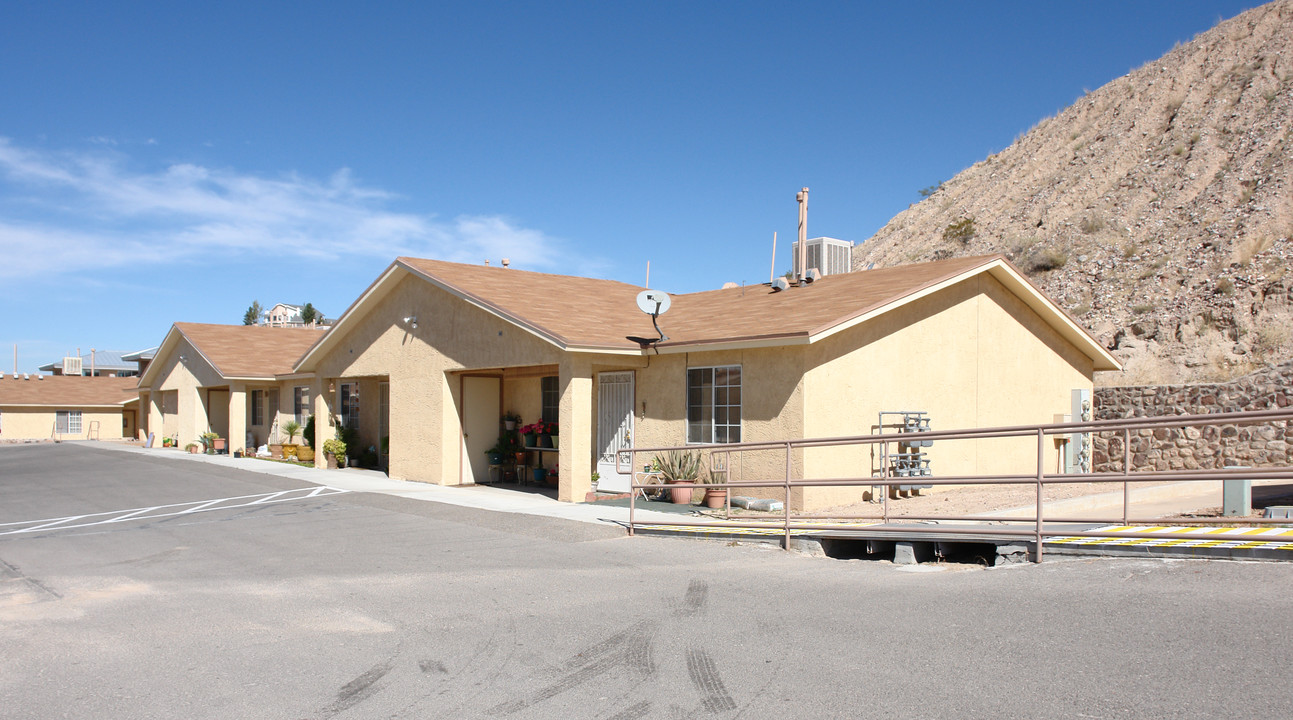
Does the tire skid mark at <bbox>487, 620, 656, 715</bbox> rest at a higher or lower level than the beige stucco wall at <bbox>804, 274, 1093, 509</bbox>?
lower

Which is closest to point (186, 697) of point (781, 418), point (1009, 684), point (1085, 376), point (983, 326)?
point (1009, 684)

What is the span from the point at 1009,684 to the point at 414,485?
15227mm

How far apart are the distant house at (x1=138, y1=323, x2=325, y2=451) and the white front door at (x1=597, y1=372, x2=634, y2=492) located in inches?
513

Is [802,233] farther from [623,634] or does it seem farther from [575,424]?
[623,634]

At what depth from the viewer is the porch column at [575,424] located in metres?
14.9

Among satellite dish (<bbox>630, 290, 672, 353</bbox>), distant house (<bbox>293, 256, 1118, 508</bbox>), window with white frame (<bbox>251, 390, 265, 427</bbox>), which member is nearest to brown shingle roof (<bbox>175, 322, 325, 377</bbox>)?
window with white frame (<bbox>251, 390, 265, 427</bbox>)

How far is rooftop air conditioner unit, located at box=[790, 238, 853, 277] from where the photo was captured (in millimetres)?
19250

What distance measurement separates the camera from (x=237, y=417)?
28.9m

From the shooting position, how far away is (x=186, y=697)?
543 cm

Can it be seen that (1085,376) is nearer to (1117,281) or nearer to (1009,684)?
(1117,281)

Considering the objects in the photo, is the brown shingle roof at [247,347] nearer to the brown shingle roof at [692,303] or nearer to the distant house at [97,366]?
the brown shingle roof at [692,303]

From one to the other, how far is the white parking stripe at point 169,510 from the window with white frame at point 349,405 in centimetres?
667

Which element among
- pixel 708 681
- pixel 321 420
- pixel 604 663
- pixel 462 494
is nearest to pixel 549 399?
pixel 462 494

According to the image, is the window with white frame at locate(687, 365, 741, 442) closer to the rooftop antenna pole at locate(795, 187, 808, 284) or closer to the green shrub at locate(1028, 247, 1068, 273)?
the rooftop antenna pole at locate(795, 187, 808, 284)
